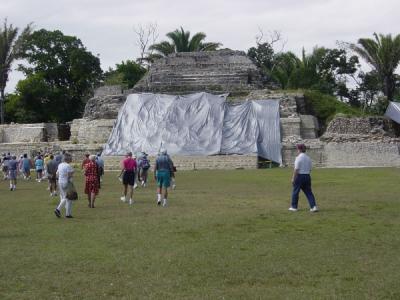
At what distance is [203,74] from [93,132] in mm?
8096

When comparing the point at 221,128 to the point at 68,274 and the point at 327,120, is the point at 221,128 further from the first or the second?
the point at 68,274

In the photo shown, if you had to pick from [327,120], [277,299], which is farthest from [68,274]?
[327,120]

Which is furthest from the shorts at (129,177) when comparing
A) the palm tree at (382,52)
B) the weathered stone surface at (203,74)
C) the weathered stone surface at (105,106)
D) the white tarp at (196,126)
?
the palm tree at (382,52)

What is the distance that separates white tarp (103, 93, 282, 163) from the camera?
29.4 metres

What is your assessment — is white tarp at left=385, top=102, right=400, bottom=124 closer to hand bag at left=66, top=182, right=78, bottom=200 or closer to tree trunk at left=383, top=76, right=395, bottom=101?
tree trunk at left=383, top=76, right=395, bottom=101

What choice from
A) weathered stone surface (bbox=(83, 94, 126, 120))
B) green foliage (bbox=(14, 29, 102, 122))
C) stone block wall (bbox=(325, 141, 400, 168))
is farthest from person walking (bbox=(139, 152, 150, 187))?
green foliage (bbox=(14, 29, 102, 122))

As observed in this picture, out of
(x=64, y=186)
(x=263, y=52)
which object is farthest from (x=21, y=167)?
(x=263, y=52)

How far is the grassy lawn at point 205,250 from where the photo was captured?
19.4 ft

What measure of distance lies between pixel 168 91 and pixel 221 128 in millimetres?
6991

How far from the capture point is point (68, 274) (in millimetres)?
6574

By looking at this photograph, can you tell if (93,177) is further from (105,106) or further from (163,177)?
(105,106)

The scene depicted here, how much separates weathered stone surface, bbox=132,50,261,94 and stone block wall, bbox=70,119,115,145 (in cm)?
367

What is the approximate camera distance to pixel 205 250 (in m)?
7.76

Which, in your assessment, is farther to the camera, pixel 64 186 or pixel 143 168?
pixel 143 168
